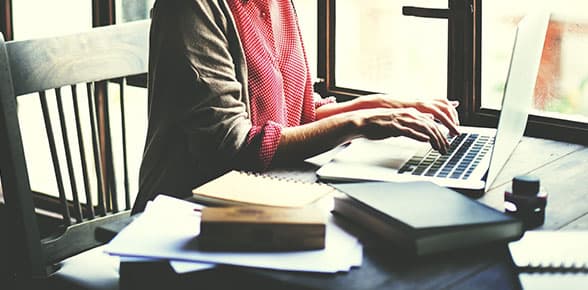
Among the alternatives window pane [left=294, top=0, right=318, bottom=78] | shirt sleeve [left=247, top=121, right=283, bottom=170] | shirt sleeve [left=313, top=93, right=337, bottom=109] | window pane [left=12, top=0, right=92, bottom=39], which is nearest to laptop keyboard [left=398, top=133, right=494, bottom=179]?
shirt sleeve [left=247, top=121, right=283, bottom=170]

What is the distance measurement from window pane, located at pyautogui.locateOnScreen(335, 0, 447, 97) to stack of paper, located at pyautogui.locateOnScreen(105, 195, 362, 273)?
0.92 meters

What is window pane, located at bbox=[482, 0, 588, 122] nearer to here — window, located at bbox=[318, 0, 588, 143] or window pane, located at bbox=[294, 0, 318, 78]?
window, located at bbox=[318, 0, 588, 143]

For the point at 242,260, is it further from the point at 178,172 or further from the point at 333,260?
the point at 178,172

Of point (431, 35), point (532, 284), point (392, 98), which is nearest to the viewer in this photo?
point (532, 284)

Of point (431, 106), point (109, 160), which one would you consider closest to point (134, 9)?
point (109, 160)

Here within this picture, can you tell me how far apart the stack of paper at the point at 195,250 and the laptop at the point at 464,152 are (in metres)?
0.29

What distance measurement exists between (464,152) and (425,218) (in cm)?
50

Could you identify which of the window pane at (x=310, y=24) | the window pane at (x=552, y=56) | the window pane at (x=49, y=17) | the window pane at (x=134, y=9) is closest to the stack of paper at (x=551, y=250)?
the window pane at (x=552, y=56)

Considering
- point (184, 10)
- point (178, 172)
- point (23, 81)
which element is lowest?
point (178, 172)

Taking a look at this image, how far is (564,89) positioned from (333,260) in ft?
3.23

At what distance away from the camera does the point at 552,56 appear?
79.4 inches

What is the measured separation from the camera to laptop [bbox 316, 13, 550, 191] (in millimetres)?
1516

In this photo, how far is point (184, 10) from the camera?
169 cm

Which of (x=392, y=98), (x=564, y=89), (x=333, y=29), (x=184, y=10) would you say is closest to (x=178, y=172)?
(x=184, y=10)
